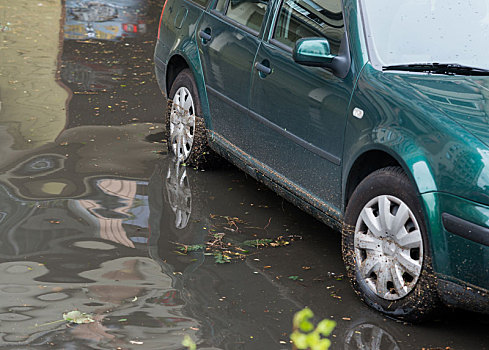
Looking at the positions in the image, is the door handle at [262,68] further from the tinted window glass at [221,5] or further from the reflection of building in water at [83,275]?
the reflection of building in water at [83,275]

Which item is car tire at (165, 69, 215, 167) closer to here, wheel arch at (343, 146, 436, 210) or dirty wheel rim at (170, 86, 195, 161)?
dirty wheel rim at (170, 86, 195, 161)

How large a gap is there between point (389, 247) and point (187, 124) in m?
2.92

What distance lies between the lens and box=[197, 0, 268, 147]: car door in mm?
6273

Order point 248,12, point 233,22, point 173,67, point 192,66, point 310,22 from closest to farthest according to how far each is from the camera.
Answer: point 310,22, point 248,12, point 233,22, point 192,66, point 173,67

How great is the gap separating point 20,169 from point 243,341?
3307 mm

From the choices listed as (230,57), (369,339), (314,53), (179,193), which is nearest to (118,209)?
(179,193)

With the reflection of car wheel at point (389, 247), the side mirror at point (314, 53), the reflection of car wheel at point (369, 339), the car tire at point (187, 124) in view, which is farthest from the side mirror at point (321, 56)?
the car tire at point (187, 124)

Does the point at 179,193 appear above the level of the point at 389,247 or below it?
below

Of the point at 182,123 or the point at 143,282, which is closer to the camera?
the point at 143,282

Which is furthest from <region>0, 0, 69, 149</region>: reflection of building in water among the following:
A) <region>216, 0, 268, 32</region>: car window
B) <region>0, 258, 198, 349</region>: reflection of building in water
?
<region>0, 258, 198, 349</region>: reflection of building in water

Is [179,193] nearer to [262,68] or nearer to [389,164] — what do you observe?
[262,68]

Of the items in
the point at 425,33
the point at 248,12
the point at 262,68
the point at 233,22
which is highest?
the point at 425,33

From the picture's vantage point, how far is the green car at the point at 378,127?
4.41 m

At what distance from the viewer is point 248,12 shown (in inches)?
254
